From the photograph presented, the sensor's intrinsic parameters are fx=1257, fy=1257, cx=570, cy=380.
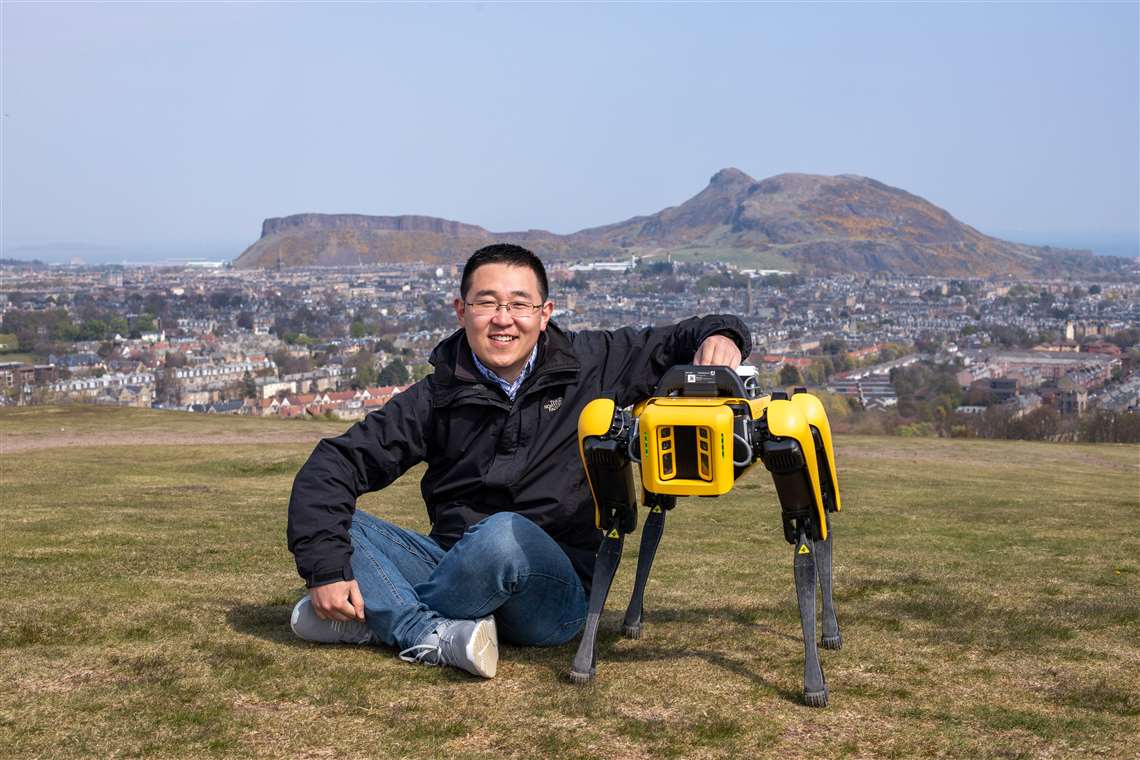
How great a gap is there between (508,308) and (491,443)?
0.63 m

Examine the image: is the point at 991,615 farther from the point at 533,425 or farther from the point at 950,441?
the point at 950,441

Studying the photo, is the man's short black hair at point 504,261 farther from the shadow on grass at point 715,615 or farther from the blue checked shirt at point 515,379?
the shadow on grass at point 715,615

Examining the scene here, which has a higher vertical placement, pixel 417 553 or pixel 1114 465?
pixel 417 553

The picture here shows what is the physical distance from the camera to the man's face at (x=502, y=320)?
5.79 metres

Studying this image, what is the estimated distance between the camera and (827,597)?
5.73 metres

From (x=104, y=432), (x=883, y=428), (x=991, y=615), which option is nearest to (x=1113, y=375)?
(x=883, y=428)

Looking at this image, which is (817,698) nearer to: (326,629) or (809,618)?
(809,618)

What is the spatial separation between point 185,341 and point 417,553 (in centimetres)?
12293

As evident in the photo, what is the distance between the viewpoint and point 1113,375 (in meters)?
77.2

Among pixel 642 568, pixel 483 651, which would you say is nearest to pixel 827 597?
pixel 642 568

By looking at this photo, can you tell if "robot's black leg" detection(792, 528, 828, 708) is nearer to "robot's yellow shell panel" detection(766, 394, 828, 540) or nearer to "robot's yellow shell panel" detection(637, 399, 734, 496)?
"robot's yellow shell panel" detection(766, 394, 828, 540)

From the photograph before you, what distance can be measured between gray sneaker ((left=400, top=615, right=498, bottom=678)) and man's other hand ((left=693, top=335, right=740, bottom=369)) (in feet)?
4.90

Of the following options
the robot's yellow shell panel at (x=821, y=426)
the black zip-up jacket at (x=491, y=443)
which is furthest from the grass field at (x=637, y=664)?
the robot's yellow shell panel at (x=821, y=426)

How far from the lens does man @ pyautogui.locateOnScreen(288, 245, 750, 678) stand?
552 cm
